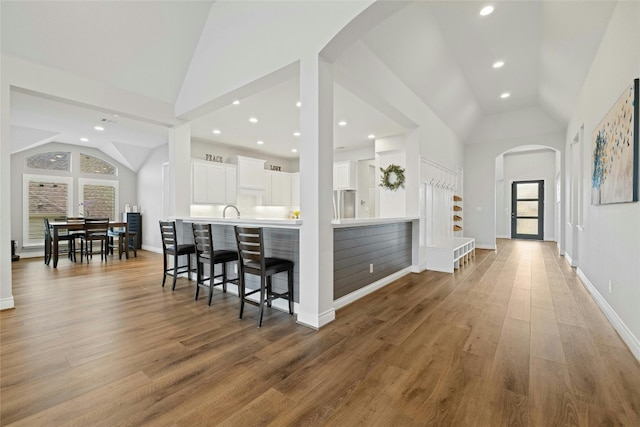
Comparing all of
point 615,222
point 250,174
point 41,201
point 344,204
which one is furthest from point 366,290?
point 41,201

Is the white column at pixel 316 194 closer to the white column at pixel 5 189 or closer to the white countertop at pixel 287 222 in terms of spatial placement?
the white countertop at pixel 287 222

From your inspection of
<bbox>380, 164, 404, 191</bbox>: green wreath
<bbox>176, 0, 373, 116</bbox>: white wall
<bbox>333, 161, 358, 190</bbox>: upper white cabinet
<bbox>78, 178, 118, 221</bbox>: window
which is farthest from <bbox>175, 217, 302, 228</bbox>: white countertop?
<bbox>78, 178, 118, 221</bbox>: window

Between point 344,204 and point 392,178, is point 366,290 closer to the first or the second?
point 392,178

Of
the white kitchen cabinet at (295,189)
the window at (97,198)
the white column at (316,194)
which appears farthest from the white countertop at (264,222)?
the window at (97,198)

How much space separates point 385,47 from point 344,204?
13.9ft

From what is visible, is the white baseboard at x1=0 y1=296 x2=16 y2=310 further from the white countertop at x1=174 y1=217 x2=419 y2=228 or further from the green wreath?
the green wreath

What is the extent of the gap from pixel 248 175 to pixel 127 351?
5.23m

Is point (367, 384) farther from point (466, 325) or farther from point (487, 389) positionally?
point (466, 325)

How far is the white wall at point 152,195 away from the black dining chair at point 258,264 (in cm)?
562

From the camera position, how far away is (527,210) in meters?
10.4

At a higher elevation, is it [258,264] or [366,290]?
[258,264]

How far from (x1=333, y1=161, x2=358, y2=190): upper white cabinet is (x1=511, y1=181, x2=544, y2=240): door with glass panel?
23.9ft

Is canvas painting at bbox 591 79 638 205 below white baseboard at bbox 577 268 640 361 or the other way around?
the other way around

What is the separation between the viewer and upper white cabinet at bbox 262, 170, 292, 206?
7.61m
